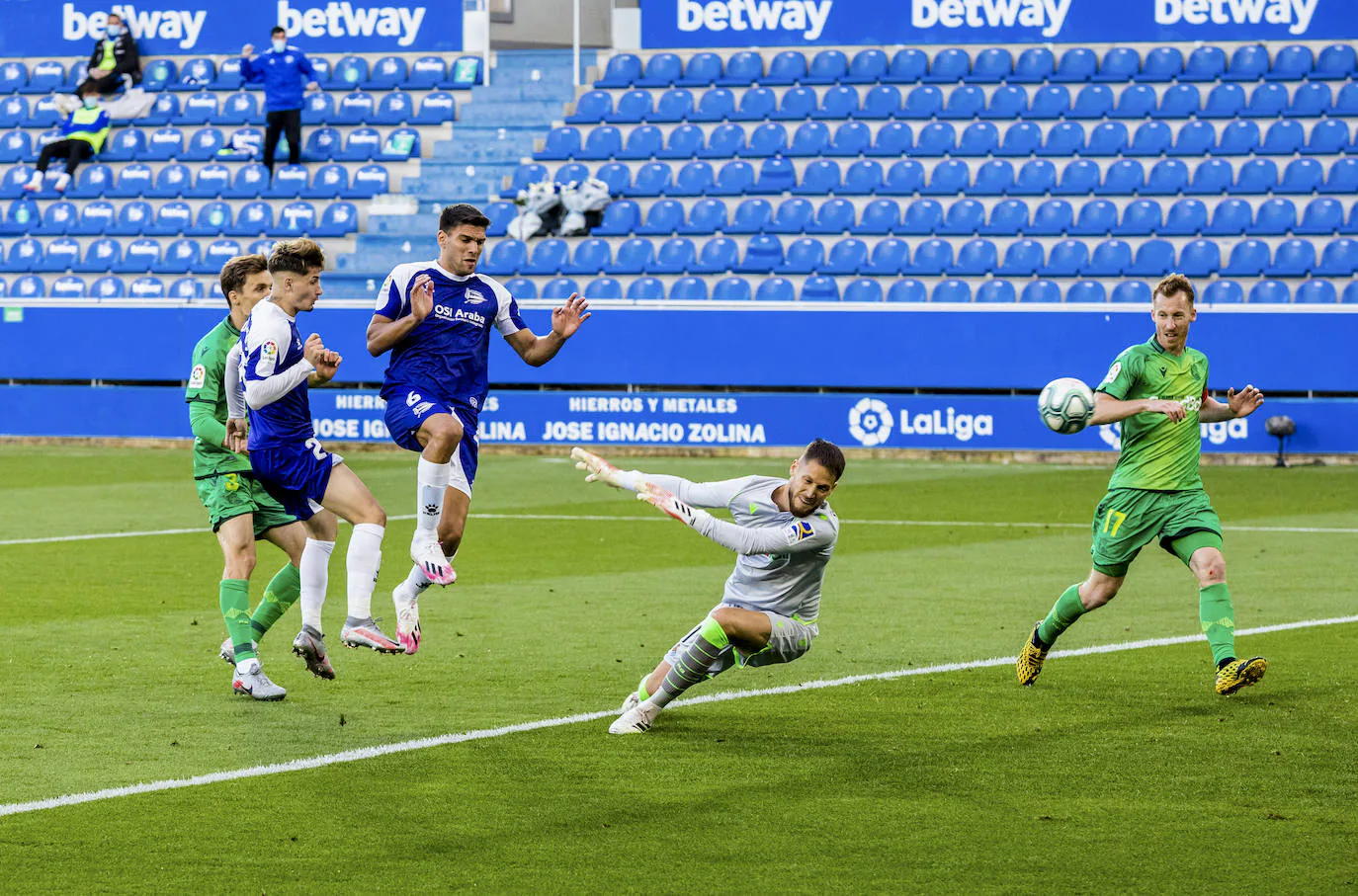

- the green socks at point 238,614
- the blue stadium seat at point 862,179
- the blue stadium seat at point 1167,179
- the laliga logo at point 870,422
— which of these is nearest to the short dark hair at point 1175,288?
the green socks at point 238,614

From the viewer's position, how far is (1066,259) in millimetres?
23516

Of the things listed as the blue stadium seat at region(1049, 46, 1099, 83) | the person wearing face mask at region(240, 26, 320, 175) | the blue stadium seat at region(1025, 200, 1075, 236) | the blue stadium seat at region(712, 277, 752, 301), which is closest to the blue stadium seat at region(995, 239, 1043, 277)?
the blue stadium seat at region(1025, 200, 1075, 236)

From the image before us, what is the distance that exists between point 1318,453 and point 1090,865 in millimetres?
17631

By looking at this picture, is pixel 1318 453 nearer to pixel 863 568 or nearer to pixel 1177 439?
pixel 863 568

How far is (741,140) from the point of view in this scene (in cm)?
2617

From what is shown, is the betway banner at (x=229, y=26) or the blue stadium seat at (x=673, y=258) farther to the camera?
the betway banner at (x=229, y=26)

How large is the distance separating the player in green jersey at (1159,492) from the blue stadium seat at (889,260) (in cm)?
1569

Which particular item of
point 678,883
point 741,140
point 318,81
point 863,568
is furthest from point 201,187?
point 678,883

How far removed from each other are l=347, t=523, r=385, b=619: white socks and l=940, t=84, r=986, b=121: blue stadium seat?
1868 centimetres

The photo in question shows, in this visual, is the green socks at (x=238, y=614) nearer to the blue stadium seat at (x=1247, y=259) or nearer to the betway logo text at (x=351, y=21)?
the blue stadium seat at (x=1247, y=259)

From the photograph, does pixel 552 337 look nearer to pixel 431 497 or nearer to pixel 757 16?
pixel 431 497

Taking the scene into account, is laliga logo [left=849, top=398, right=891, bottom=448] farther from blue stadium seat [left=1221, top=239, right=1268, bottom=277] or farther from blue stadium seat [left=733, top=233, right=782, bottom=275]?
blue stadium seat [left=1221, top=239, right=1268, bottom=277]

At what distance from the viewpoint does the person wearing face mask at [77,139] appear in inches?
1139

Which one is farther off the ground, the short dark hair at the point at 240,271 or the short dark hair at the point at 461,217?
the short dark hair at the point at 461,217
